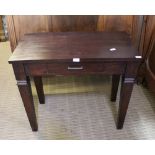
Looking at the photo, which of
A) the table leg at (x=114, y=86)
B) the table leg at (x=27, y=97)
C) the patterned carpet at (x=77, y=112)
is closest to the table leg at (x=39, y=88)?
the patterned carpet at (x=77, y=112)

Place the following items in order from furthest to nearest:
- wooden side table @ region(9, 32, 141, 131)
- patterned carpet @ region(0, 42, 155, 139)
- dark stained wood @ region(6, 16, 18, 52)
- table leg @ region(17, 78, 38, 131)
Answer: dark stained wood @ region(6, 16, 18, 52) < patterned carpet @ region(0, 42, 155, 139) < table leg @ region(17, 78, 38, 131) < wooden side table @ region(9, 32, 141, 131)

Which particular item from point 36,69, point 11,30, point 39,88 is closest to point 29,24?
point 11,30

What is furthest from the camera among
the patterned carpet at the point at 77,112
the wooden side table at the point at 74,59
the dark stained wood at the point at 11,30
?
the dark stained wood at the point at 11,30

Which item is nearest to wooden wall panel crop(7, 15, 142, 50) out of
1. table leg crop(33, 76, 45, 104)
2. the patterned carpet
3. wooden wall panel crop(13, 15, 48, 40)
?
wooden wall panel crop(13, 15, 48, 40)

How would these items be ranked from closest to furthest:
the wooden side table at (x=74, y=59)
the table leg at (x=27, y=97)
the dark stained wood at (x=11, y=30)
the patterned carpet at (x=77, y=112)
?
the wooden side table at (x=74, y=59) → the table leg at (x=27, y=97) → the patterned carpet at (x=77, y=112) → the dark stained wood at (x=11, y=30)

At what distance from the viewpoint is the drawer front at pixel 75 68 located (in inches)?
42.3

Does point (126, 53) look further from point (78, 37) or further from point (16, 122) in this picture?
point (16, 122)

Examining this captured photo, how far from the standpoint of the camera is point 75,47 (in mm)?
1157

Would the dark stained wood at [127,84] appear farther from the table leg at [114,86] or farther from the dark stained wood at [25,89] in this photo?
the dark stained wood at [25,89]

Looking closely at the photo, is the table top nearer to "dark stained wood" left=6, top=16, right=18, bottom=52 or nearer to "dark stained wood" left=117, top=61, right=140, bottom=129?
"dark stained wood" left=117, top=61, right=140, bottom=129

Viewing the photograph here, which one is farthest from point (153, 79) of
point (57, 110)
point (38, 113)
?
point (38, 113)

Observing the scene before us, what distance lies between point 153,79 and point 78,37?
2.20 feet

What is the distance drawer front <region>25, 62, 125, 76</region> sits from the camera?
107 cm

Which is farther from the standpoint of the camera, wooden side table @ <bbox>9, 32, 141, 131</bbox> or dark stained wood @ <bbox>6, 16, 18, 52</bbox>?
dark stained wood @ <bbox>6, 16, 18, 52</bbox>
